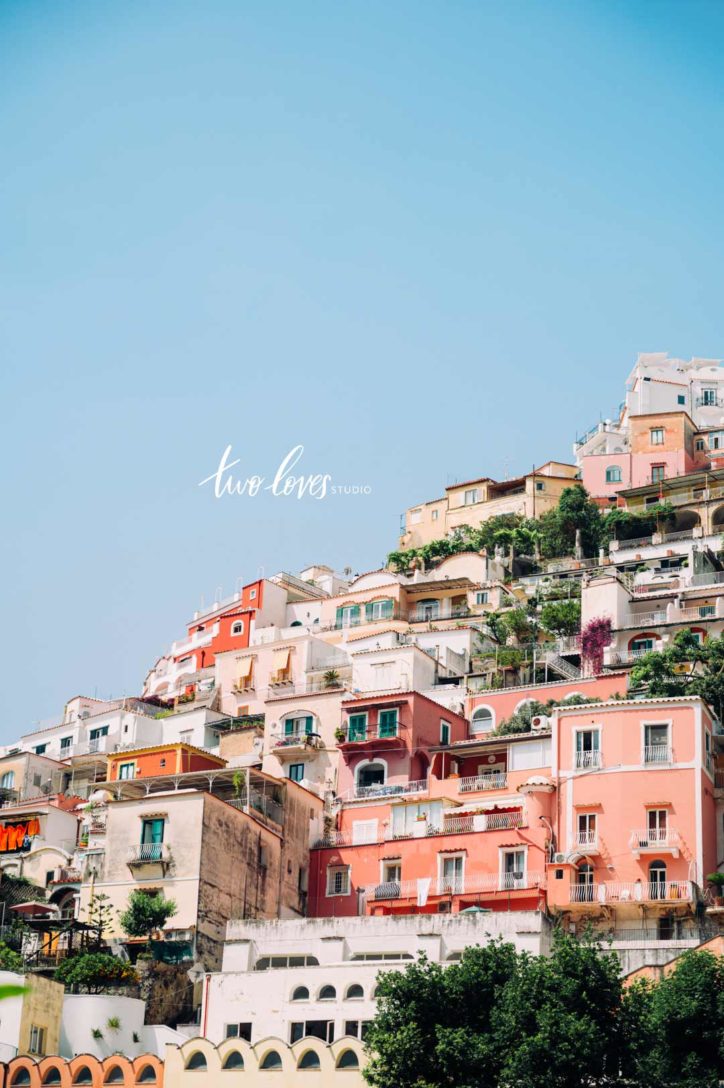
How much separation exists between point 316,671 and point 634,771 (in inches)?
1020

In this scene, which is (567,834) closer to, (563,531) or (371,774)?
(371,774)

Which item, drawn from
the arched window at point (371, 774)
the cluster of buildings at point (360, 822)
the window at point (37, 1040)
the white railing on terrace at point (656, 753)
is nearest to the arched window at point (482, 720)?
the cluster of buildings at point (360, 822)

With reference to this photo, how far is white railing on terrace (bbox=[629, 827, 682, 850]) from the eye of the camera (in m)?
49.2

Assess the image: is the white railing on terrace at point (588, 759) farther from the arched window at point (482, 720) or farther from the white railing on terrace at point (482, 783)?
the arched window at point (482, 720)

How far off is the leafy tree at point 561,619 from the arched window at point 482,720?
9.89m

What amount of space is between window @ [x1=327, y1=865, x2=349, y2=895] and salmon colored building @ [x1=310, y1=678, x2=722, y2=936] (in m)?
0.05

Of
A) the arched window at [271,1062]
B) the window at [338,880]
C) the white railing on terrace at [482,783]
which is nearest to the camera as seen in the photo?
the arched window at [271,1062]

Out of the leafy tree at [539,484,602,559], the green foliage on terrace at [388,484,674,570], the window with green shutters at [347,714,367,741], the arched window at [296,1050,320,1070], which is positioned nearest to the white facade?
the arched window at [296,1050,320,1070]

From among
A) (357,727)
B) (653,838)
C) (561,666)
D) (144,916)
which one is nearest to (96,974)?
(144,916)

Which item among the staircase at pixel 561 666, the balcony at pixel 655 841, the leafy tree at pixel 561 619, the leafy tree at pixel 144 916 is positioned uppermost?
the leafy tree at pixel 561 619

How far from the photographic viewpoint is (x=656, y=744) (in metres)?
51.0

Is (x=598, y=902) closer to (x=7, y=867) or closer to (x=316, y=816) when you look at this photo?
(x=316, y=816)

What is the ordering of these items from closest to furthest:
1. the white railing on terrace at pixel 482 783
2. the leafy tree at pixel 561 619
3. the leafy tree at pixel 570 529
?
1. the white railing on terrace at pixel 482 783
2. the leafy tree at pixel 561 619
3. the leafy tree at pixel 570 529

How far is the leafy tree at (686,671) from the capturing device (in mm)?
57188
